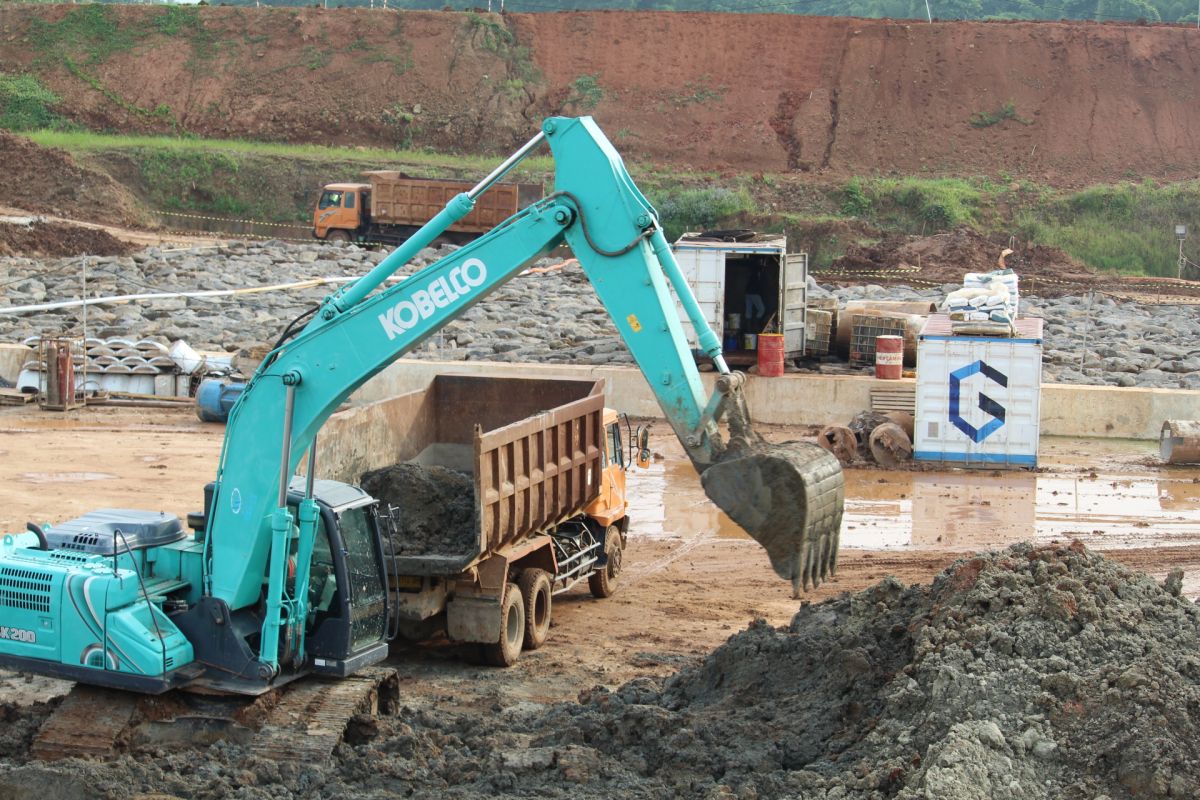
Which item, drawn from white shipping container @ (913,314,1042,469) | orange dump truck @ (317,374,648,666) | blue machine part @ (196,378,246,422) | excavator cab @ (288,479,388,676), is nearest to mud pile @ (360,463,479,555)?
orange dump truck @ (317,374,648,666)

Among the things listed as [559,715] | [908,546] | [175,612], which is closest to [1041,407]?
[908,546]

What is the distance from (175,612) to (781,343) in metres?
14.3

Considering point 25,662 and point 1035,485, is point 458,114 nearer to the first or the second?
point 1035,485

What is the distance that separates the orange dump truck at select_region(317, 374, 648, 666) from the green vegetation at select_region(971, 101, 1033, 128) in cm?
4100

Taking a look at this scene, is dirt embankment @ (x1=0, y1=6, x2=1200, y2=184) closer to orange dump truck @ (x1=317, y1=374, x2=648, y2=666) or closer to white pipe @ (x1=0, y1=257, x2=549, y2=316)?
white pipe @ (x1=0, y1=257, x2=549, y2=316)

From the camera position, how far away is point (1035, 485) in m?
18.1

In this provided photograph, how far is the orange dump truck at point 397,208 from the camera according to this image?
129ft

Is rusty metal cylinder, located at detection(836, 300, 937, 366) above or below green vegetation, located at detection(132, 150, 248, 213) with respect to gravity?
below

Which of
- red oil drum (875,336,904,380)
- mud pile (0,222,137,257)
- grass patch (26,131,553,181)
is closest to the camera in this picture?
red oil drum (875,336,904,380)

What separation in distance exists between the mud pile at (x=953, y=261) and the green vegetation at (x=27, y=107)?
103 ft

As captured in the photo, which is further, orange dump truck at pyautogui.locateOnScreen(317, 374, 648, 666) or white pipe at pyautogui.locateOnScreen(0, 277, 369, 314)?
white pipe at pyautogui.locateOnScreen(0, 277, 369, 314)

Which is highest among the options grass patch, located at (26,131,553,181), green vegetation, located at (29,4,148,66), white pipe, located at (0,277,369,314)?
green vegetation, located at (29,4,148,66)

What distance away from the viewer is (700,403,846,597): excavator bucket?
7.87 m

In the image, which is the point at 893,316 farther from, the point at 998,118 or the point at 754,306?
the point at 998,118
